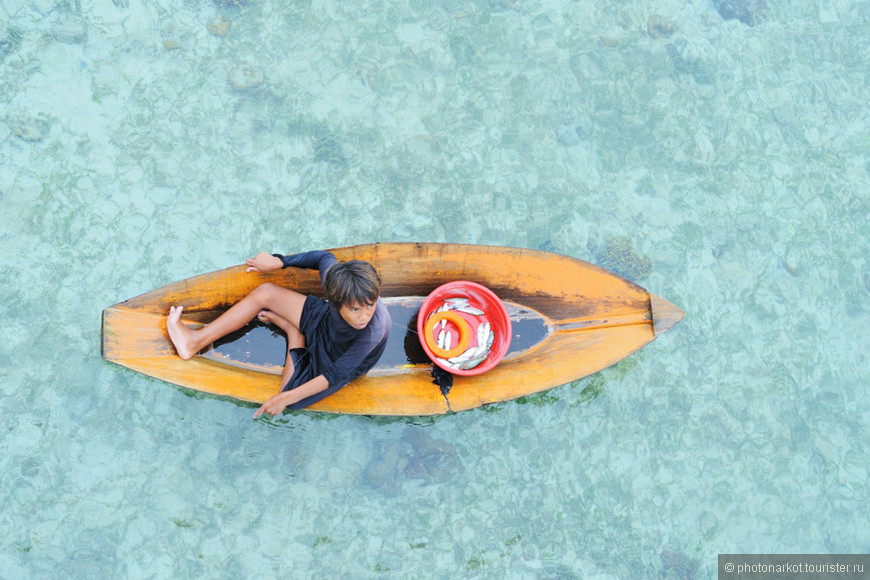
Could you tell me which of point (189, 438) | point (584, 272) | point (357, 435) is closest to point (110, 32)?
point (189, 438)

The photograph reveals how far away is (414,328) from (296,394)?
0.75 meters

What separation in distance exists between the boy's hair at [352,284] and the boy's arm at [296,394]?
22.5 inches

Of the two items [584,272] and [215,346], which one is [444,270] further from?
[215,346]

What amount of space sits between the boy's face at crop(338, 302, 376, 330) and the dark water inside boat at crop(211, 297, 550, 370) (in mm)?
680

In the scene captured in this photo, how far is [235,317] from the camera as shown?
3.30 meters

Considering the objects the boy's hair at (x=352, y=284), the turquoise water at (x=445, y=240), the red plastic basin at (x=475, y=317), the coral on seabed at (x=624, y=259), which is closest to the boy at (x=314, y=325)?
the boy's hair at (x=352, y=284)

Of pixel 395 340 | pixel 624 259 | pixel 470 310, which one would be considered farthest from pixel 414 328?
pixel 624 259

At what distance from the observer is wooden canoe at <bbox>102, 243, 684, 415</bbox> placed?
327 cm

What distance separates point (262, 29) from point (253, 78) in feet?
1.33

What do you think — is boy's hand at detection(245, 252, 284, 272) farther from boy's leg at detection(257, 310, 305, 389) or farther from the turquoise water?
the turquoise water

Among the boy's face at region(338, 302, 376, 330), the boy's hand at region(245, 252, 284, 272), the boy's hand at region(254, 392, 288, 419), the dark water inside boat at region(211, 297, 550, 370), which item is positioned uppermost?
the boy's hand at region(245, 252, 284, 272)

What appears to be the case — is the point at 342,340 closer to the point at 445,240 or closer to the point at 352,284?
the point at 352,284

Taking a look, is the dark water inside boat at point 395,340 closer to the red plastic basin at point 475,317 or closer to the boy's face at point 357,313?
the red plastic basin at point 475,317

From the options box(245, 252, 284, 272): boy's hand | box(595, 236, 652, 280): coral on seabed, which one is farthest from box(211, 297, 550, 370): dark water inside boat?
box(595, 236, 652, 280): coral on seabed
